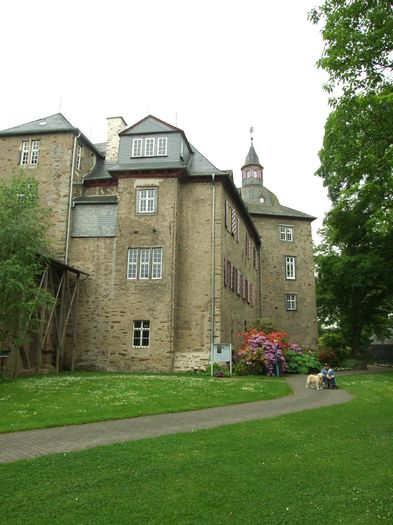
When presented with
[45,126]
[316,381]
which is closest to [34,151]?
[45,126]

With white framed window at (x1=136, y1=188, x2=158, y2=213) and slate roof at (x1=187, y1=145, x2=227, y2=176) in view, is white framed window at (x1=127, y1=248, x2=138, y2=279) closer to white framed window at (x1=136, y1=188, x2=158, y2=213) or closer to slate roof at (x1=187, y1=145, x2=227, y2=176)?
white framed window at (x1=136, y1=188, x2=158, y2=213)

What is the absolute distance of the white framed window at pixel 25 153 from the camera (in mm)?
26188

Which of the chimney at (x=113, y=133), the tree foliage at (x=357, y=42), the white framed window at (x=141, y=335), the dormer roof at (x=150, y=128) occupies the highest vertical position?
the chimney at (x=113, y=133)

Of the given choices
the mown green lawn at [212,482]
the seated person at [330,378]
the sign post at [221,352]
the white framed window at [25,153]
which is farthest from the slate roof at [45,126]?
the mown green lawn at [212,482]

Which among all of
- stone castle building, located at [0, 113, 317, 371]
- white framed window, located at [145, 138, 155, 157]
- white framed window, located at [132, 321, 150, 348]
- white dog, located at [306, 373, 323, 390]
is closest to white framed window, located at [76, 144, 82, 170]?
stone castle building, located at [0, 113, 317, 371]

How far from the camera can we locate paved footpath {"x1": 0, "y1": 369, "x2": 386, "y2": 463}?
304 inches

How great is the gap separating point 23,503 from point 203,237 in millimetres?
19322

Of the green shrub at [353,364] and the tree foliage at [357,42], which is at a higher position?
the tree foliage at [357,42]

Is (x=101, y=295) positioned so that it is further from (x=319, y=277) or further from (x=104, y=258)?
(x=319, y=277)

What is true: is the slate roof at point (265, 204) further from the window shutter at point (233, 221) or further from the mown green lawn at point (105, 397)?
the mown green lawn at point (105, 397)

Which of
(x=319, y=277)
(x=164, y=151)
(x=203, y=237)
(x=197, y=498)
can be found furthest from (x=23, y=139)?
(x=197, y=498)

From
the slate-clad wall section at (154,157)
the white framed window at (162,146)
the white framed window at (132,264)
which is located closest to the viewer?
the white framed window at (132,264)

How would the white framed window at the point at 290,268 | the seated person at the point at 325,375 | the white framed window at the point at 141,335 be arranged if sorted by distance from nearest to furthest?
the seated person at the point at 325,375 → the white framed window at the point at 141,335 → the white framed window at the point at 290,268

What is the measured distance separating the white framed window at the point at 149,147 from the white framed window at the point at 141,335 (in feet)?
29.6
